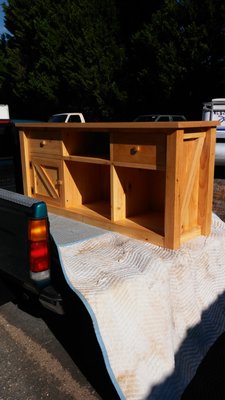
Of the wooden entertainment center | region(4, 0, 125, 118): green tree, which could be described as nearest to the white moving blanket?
the wooden entertainment center

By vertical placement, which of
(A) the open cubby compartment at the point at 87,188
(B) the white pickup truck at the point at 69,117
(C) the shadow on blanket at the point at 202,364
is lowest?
(C) the shadow on blanket at the point at 202,364

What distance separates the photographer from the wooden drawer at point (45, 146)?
3694 mm

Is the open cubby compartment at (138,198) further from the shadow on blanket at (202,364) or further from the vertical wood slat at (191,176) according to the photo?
the shadow on blanket at (202,364)

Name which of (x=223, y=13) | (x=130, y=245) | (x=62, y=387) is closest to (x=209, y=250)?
(x=130, y=245)

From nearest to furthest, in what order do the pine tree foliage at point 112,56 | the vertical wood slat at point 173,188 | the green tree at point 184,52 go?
the vertical wood slat at point 173,188 < the green tree at point 184,52 < the pine tree foliage at point 112,56

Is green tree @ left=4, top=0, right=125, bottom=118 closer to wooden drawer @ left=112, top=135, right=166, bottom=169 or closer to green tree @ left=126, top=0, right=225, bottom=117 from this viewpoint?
green tree @ left=126, top=0, right=225, bottom=117

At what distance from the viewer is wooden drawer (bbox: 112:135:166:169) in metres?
2.76

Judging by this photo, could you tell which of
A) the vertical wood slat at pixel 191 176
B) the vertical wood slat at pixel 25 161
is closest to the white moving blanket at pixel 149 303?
the vertical wood slat at pixel 191 176

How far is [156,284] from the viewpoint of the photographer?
2.48 meters

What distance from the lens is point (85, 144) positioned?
3.88m

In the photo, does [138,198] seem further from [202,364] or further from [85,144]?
[202,364]

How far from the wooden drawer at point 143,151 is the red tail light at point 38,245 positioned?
102 centimetres

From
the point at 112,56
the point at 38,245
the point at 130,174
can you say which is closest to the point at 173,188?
the point at 130,174

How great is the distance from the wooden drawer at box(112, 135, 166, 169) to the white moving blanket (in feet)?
2.16
